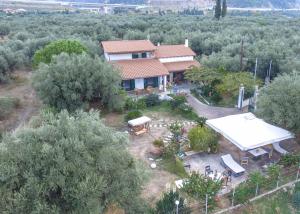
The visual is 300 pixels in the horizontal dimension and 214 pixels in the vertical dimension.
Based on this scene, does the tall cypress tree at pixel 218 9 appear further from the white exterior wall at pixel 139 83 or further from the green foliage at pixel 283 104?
the green foliage at pixel 283 104

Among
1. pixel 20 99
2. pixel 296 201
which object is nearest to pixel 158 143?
pixel 296 201

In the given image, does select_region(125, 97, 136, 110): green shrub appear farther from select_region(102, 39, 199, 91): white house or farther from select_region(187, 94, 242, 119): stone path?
select_region(187, 94, 242, 119): stone path

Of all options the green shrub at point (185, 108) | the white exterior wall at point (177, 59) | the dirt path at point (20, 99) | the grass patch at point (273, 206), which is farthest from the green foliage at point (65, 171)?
the white exterior wall at point (177, 59)

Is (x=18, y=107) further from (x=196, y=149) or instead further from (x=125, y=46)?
(x=196, y=149)

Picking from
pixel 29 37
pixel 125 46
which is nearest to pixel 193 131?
pixel 125 46

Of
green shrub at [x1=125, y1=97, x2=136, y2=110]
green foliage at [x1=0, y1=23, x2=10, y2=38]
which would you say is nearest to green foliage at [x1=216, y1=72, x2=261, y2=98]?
green shrub at [x1=125, y1=97, x2=136, y2=110]

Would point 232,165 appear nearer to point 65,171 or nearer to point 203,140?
point 203,140
